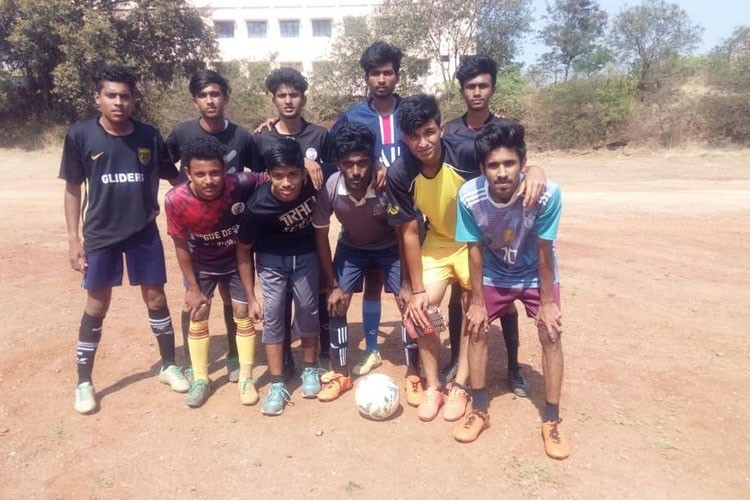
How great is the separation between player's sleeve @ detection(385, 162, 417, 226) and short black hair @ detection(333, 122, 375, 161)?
195 millimetres

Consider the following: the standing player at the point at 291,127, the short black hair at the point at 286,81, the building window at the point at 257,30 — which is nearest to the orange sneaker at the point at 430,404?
the standing player at the point at 291,127

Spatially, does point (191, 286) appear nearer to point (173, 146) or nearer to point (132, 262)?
point (132, 262)

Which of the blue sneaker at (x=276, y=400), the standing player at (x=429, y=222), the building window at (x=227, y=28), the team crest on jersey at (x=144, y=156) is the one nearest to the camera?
the standing player at (x=429, y=222)

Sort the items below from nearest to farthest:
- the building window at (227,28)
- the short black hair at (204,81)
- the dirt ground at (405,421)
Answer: the dirt ground at (405,421) → the short black hair at (204,81) → the building window at (227,28)

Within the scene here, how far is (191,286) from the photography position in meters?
4.01

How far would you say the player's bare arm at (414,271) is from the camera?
12.3 ft

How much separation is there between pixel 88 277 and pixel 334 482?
2.13 metres

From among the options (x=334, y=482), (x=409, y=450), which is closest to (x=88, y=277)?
(x=334, y=482)

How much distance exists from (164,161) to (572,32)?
36390 millimetres

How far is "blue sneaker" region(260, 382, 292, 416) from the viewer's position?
12.6ft

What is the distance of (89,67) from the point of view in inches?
834

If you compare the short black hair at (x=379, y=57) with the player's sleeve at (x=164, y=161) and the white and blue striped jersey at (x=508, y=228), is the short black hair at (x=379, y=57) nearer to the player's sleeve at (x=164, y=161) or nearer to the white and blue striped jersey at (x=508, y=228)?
the white and blue striped jersey at (x=508, y=228)

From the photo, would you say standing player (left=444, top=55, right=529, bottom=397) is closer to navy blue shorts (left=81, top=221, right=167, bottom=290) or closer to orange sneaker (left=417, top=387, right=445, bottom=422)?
orange sneaker (left=417, top=387, right=445, bottom=422)

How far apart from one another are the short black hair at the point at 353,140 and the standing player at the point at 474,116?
596mm
